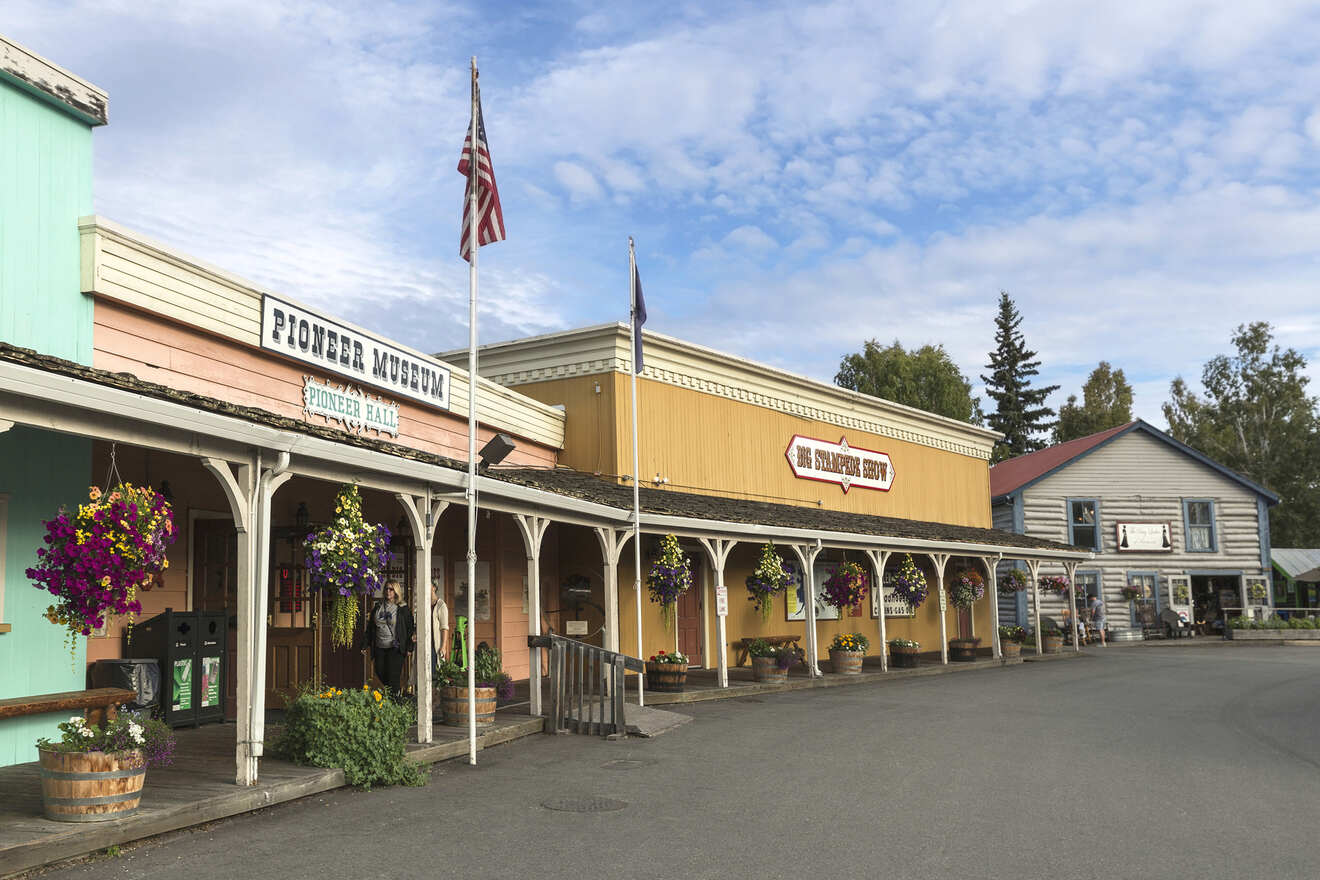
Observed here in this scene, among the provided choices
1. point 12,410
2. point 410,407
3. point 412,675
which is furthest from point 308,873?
point 410,407

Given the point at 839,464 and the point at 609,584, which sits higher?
the point at 839,464

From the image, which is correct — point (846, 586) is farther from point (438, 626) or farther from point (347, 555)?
point (347, 555)

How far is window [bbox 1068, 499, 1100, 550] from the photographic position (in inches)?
1451

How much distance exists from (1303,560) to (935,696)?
3533 centimetres

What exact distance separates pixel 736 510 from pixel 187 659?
11.0 meters

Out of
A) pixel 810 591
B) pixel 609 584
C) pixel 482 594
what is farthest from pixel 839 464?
pixel 609 584

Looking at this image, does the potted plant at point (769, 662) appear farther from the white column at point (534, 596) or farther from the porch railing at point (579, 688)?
the white column at point (534, 596)

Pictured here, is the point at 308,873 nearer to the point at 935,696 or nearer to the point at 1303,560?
the point at 935,696

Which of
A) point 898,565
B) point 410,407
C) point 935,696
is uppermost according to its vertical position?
point 410,407

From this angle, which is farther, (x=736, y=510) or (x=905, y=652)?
(x=905, y=652)

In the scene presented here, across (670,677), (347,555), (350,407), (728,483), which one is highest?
(350,407)

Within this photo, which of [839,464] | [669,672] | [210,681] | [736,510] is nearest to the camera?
[210,681]

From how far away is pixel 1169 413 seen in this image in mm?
64500

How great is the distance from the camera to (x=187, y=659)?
1111 cm
